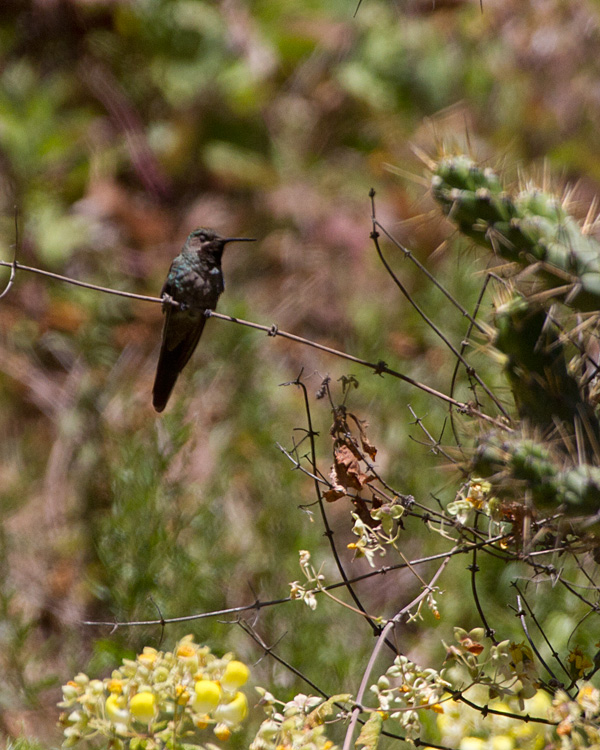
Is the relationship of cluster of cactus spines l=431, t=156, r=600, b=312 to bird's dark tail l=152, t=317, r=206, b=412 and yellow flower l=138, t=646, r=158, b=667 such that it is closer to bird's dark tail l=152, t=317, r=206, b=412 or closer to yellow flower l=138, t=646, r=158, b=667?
yellow flower l=138, t=646, r=158, b=667

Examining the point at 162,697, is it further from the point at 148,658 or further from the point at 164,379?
the point at 164,379

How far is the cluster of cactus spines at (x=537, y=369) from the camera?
4.53 feet

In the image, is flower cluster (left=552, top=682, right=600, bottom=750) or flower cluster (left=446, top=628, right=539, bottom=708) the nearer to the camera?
flower cluster (left=552, top=682, right=600, bottom=750)

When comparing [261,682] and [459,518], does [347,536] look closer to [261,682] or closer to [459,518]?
[261,682]

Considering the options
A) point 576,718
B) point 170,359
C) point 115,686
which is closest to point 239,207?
point 170,359

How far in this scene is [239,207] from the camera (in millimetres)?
5852

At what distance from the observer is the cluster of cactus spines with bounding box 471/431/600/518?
1259 mm

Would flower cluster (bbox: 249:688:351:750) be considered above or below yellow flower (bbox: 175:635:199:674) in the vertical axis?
below

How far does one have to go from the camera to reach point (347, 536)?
4.45 m

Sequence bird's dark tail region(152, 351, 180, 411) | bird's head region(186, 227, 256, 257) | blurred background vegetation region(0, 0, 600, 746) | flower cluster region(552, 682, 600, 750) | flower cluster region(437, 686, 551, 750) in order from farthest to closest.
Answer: blurred background vegetation region(0, 0, 600, 746), bird's head region(186, 227, 256, 257), bird's dark tail region(152, 351, 180, 411), flower cluster region(437, 686, 551, 750), flower cluster region(552, 682, 600, 750)

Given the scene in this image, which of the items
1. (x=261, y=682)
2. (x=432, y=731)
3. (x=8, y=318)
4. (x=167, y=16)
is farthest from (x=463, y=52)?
(x=432, y=731)

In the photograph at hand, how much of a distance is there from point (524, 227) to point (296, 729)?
2.81ft

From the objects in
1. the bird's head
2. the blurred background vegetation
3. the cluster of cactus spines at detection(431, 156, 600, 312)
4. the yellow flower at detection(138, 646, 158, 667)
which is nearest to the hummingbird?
the bird's head

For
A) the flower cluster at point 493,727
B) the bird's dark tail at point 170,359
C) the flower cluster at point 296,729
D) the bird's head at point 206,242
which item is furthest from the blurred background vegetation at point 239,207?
the flower cluster at point 296,729
